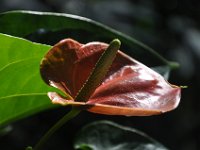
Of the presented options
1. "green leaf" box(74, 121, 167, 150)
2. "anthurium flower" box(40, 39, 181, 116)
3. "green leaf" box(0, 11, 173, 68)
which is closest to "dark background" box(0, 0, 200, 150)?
"green leaf" box(74, 121, 167, 150)

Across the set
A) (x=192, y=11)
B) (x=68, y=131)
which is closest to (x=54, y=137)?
(x=68, y=131)

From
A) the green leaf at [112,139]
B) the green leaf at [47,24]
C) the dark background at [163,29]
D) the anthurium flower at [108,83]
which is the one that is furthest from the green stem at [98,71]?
the dark background at [163,29]

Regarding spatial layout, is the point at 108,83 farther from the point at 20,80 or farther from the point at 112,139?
the point at 112,139

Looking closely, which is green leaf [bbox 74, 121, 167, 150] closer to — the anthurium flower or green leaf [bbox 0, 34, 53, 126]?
green leaf [bbox 0, 34, 53, 126]

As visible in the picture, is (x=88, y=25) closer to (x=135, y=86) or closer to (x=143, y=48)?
(x=143, y=48)

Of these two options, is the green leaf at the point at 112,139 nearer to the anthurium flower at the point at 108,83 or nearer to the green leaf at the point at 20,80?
the green leaf at the point at 20,80
